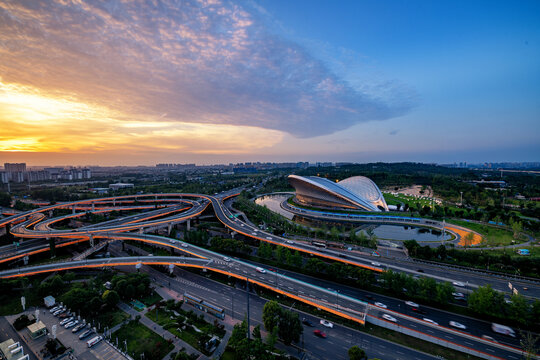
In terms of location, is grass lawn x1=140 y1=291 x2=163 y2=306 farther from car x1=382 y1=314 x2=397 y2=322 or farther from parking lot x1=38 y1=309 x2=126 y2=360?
car x1=382 y1=314 x2=397 y2=322

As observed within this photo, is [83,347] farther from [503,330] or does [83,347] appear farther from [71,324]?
[503,330]

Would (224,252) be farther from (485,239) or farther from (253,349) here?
(485,239)

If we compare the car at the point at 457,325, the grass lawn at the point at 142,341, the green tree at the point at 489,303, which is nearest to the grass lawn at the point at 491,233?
the green tree at the point at 489,303

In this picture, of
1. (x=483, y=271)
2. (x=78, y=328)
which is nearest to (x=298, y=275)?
(x=483, y=271)

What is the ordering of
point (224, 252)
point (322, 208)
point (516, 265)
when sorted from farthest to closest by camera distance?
point (322, 208) < point (224, 252) < point (516, 265)

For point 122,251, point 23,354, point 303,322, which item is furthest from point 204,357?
point 122,251

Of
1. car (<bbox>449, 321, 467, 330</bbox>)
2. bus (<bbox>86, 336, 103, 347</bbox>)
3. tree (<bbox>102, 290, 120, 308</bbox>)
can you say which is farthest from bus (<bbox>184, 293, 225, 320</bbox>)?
car (<bbox>449, 321, 467, 330</bbox>)
